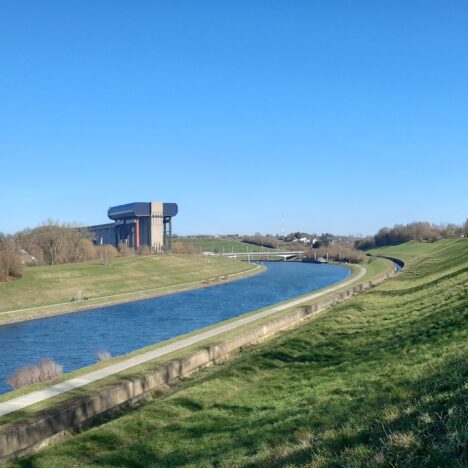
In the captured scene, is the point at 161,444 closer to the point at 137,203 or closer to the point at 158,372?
the point at 158,372

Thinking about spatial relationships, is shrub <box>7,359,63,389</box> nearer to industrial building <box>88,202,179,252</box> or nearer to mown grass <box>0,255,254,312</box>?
mown grass <box>0,255,254,312</box>

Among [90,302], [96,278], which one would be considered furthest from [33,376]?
[96,278]

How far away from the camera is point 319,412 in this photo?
9484 mm

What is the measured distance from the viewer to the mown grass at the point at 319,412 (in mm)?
5949

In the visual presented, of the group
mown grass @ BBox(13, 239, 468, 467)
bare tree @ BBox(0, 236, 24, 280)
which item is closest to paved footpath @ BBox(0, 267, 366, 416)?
mown grass @ BBox(13, 239, 468, 467)

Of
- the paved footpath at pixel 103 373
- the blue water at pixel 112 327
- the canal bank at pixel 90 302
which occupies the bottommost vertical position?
the blue water at pixel 112 327

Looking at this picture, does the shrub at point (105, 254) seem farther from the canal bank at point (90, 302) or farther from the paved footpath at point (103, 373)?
the paved footpath at point (103, 373)

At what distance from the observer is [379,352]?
14.6 metres

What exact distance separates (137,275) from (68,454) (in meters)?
62.0

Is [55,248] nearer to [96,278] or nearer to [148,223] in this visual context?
[96,278]

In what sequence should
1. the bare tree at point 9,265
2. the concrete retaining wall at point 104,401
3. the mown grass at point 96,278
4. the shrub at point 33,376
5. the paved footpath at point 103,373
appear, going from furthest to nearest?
the bare tree at point 9,265 < the mown grass at point 96,278 < the shrub at point 33,376 < the paved footpath at point 103,373 < the concrete retaining wall at point 104,401

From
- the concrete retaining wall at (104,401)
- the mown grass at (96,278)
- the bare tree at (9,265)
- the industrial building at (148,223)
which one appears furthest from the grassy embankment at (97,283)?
the industrial building at (148,223)

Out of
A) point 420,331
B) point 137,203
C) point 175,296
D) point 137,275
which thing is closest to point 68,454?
point 420,331

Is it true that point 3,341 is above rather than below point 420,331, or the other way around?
below
